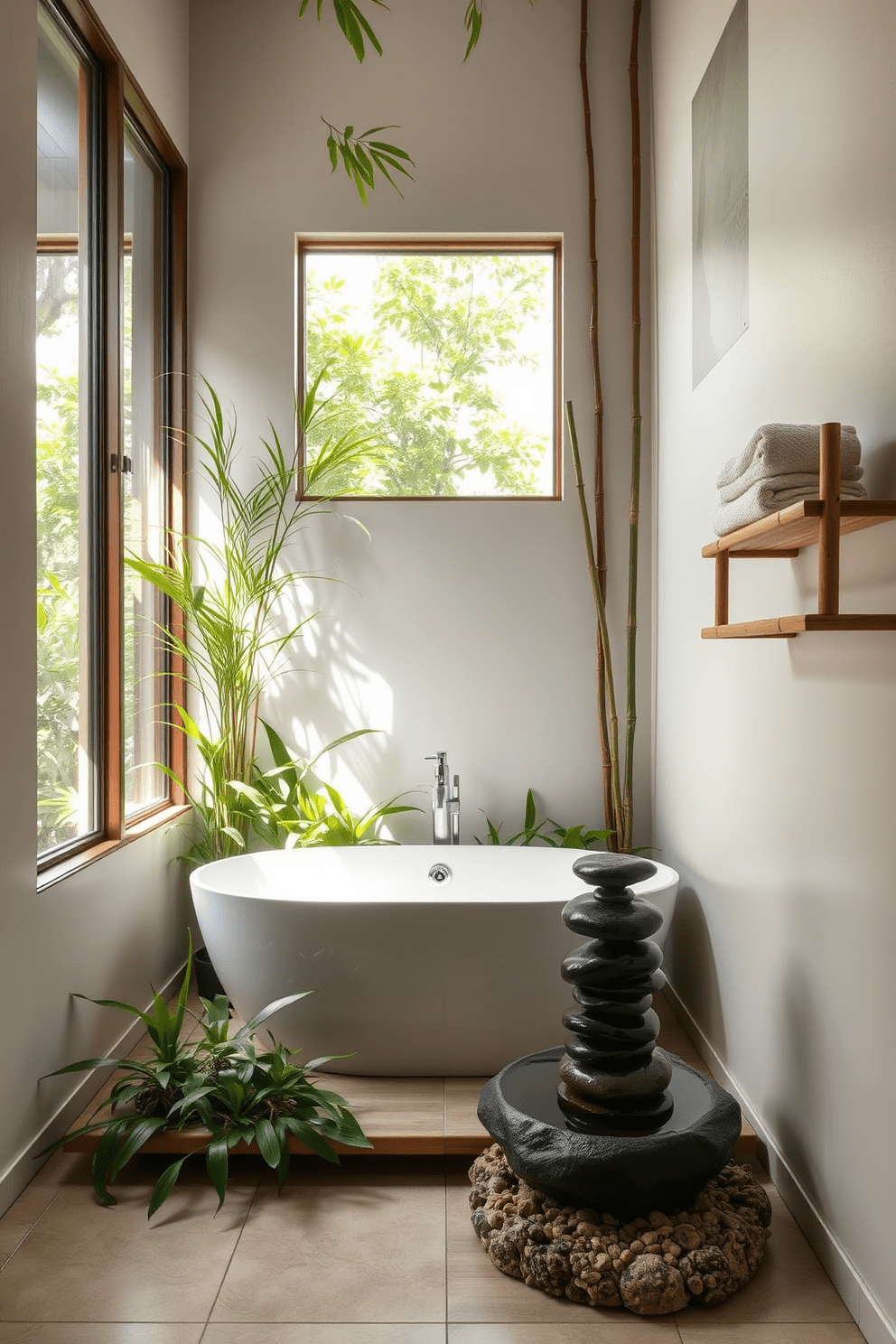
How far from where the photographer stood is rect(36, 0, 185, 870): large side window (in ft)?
8.17

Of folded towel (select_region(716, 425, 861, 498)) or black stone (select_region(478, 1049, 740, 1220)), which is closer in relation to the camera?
folded towel (select_region(716, 425, 861, 498))

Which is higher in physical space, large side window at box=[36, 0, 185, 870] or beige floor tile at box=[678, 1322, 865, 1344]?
large side window at box=[36, 0, 185, 870]

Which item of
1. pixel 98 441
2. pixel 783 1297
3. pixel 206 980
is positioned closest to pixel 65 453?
pixel 98 441

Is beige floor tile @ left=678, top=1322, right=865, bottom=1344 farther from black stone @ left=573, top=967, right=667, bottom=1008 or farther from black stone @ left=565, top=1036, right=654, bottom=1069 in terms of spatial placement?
→ black stone @ left=573, top=967, right=667, bottom=1008

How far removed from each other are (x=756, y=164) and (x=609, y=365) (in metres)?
1.31

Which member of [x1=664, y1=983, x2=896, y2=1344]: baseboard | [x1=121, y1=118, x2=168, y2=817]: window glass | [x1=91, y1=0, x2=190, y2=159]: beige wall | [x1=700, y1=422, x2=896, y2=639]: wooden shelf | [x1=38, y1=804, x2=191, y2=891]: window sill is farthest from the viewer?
[x1=121, y1=118, x2=168, y2=817]: window glass

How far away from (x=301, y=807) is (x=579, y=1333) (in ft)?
6.31

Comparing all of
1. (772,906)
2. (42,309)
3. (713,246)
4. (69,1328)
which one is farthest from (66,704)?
(713,246)

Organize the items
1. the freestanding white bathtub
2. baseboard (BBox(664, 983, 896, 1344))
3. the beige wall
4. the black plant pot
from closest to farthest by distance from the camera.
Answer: baseboard (BBox(664, 983, 896, 1344))
the freestanding white bathtub
the beige wall
the black plant pot

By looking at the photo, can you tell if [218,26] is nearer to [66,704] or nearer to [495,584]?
[495,584]

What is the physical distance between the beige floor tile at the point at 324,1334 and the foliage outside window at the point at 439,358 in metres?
2.50

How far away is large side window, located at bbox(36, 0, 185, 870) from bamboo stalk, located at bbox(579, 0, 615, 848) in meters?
1.36

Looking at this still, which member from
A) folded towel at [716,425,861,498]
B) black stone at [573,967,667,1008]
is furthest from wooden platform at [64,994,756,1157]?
folded towel at [716,425,861,498]

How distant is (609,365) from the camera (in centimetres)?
358
